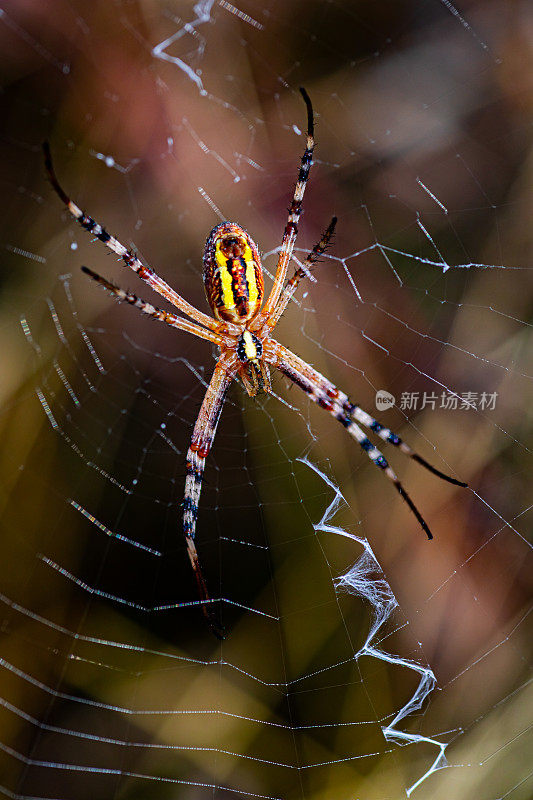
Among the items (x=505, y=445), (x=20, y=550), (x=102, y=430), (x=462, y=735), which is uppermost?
(x=505, y=445)

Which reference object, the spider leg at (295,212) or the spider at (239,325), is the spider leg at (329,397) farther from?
the spider leg at (295,212)

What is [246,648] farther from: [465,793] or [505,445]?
[505,445]

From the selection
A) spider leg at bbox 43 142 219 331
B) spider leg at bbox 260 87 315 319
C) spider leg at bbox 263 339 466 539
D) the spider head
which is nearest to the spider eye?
the spider head

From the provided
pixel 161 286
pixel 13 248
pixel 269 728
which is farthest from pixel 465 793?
pixel 13 248

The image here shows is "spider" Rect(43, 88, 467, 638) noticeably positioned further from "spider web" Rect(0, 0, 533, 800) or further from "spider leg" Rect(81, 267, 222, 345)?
"spider web" Rect(0, 0, 533, 800)

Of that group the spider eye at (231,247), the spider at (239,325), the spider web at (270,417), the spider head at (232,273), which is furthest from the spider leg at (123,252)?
the spider web at (270,417)
